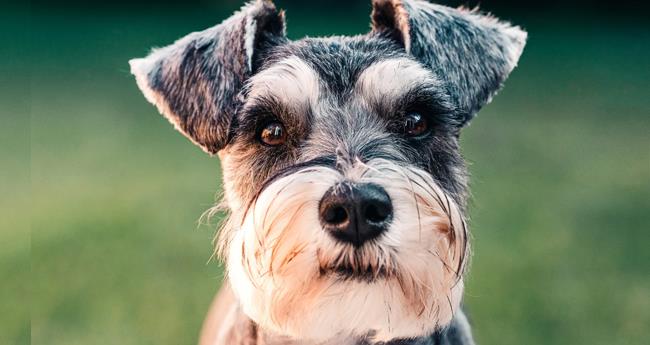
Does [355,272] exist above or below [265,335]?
above

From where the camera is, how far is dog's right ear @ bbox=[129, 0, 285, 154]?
2.79m

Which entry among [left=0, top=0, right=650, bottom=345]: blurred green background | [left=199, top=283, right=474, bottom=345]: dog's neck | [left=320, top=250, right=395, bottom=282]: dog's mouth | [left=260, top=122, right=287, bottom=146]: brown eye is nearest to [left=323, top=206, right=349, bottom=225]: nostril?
[left=320, top=250, right=395, bottom=282]: dog's mouth

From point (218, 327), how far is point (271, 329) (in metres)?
0.75

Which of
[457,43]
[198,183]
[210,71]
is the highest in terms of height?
[457,43]

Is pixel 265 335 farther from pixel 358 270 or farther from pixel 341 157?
pixel 341 157

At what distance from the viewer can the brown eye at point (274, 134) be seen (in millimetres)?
2670

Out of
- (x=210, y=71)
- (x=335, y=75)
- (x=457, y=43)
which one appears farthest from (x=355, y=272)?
(x=457, y=43)

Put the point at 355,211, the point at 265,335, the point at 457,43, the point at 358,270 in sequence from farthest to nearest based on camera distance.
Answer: the point at 457,43 → the point at 265,335 → the point at 358,270 → the point at 355,211

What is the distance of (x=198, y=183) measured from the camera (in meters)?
6.57

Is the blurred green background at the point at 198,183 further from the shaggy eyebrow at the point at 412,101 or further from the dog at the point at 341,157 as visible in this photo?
the shaggy eyebrow at the point at 412,101

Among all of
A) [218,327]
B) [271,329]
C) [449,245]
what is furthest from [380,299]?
[218,327]

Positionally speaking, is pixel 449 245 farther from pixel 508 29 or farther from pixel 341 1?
pixel 341 1

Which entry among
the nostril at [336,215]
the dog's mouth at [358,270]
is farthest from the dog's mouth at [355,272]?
the nostril at [336,215]

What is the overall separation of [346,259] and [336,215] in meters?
0.15
